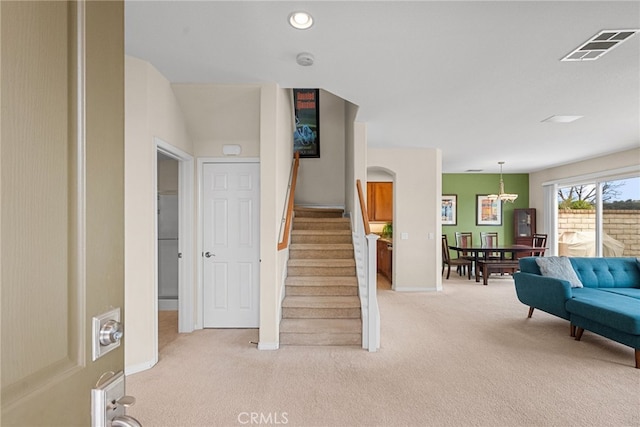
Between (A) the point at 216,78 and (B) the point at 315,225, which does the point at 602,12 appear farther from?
(B) the point at 315,225

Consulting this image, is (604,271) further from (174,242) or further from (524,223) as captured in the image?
(174,242)

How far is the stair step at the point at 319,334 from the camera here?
357cm

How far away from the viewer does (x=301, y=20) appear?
2.37 m

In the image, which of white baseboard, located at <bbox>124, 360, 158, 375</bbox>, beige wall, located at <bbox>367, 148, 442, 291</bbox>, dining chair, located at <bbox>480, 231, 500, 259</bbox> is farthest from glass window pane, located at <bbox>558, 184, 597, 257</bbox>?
white baseboard, located at <bbox>124, 360, 158, 375</bbox>

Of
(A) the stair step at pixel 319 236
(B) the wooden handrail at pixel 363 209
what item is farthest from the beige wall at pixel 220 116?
(B) the wooden handrail at pixel 363 209

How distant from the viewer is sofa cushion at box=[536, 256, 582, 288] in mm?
4277

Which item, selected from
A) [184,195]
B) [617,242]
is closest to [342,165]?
[184,195]

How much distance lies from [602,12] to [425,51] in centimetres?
112

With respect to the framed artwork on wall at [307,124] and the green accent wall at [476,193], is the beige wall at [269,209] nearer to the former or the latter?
the framed artwork on wall at [307,124]

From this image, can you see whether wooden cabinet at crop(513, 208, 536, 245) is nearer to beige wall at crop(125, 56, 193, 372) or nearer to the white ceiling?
the white ceiling

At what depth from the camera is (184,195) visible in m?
4.03

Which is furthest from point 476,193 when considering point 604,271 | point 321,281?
point 321,281

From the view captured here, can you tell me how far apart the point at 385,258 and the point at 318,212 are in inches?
114

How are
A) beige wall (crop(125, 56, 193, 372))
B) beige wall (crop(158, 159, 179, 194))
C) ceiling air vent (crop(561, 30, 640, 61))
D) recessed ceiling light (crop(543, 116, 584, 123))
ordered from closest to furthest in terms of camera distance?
ceiling air vent (crop(561, 30, 640, 61)), beige wall (crop(125, 56, 193, 372)), recessed ceiling light (crop(543, 116, 584, 123)), beige wall (crop(158, 159, 179, 194))
